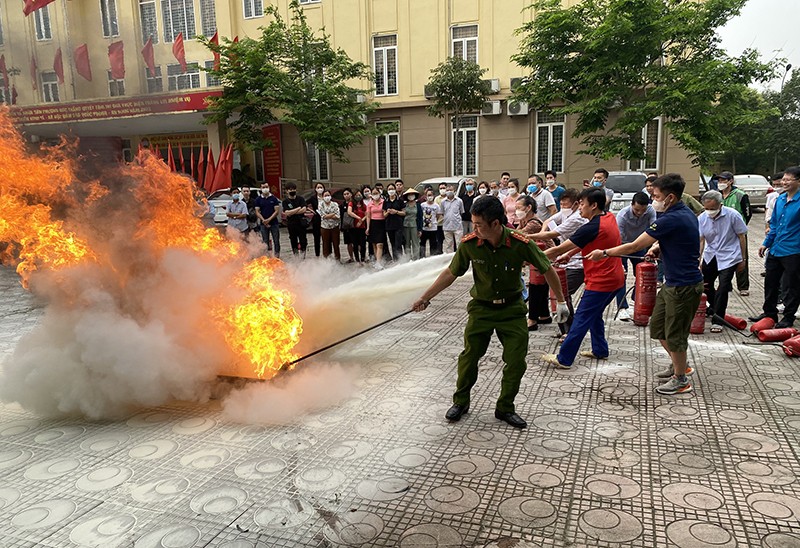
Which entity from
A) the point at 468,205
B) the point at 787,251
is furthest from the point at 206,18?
the point at 787,251

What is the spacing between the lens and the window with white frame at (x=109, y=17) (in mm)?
4949

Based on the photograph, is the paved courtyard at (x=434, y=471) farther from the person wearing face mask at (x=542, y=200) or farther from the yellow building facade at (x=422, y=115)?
Result: the yellow building facade at (x=422, y=115)

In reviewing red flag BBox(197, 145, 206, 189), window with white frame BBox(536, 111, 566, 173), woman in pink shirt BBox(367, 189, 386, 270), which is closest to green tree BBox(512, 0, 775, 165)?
window with white frame BBox(536, 111, 566, 173)

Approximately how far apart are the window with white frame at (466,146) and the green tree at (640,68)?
5.14 meters

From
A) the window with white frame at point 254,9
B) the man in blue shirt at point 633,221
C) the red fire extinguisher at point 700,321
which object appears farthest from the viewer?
the window with white frame at point 254,9

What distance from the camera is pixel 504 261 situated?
4.12 m

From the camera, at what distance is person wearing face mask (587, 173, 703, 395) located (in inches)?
180

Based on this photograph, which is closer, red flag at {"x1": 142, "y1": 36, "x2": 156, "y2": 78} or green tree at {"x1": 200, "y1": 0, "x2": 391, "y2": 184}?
red flag at {"x1": 142, "y1": 36, "x2": 156, "y2": 78}

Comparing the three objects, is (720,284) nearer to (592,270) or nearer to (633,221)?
(633,221)

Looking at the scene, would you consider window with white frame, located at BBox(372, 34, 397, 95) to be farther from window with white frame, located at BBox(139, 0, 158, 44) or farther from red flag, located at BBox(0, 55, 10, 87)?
red flag, located at BBox(0, 55, 10, 87)

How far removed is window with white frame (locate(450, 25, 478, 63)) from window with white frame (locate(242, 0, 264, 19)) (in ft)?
28.3

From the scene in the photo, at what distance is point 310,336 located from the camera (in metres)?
5.74

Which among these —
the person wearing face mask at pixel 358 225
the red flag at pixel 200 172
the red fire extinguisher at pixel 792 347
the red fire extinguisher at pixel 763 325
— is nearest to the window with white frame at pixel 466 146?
the red flag at pixel 200 172

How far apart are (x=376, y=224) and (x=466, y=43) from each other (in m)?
13.7
